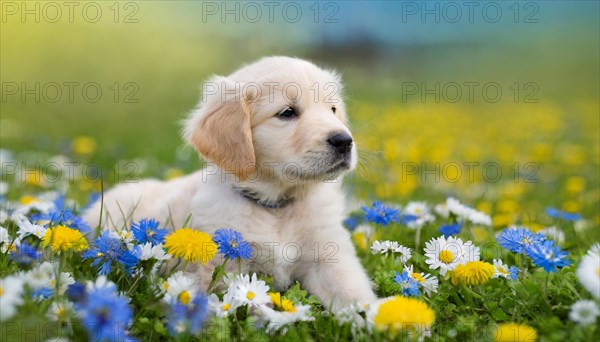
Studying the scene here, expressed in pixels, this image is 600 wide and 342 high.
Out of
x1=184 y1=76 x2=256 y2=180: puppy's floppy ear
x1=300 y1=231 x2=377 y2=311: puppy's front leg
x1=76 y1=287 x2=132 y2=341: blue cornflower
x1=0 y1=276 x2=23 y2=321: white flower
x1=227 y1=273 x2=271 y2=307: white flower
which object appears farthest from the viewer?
x1=184 y1=76 x2=256 y2=180: puppy's floppy ear

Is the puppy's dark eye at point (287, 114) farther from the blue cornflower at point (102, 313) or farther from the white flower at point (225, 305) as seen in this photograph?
the blue cornflower at point (102, 313)

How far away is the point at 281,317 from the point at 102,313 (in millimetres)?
626

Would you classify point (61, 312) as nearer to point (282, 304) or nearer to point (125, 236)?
point (125, 236)

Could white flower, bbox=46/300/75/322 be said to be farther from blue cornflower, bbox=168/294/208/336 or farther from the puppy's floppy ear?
the puppy's floppy ear

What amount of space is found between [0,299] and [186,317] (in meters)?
0.54

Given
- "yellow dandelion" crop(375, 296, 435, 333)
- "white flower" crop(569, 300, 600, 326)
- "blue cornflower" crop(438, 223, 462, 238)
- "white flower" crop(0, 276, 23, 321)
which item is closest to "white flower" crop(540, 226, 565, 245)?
"blue cornflower" crop(438, 223, 462, 238)

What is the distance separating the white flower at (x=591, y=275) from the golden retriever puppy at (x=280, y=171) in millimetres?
972

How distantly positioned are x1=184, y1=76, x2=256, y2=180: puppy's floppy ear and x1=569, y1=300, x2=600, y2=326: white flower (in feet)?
5.05

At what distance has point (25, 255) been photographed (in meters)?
2.39

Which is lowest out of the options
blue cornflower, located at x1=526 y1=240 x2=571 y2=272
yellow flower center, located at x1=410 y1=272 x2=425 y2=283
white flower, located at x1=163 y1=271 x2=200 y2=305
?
yellow flower center, located at x1=410 y1=272 x2=425 y2=283

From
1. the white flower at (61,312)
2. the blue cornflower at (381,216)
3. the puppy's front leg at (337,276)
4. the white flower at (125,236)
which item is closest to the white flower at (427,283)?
the puppy's front leg at (337,276)

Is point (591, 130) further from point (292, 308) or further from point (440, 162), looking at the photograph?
point (292, 308)

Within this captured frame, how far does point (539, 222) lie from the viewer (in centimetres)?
421

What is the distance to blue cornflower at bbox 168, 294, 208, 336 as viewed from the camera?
1.83 m
